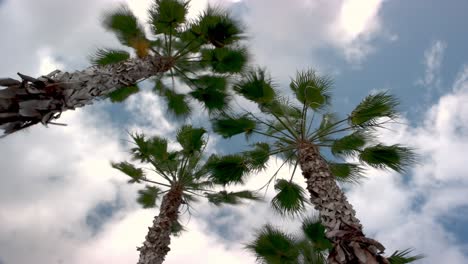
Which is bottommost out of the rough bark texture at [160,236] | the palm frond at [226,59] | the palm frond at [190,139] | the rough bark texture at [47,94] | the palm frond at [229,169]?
the rough bark texture at [47,94]

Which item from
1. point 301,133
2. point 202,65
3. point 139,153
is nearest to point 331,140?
point 301,133

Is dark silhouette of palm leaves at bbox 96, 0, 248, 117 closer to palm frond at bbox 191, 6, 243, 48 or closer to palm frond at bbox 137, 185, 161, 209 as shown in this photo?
palm frond at bbox 191, 6, 243, 48

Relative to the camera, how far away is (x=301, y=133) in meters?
7.59

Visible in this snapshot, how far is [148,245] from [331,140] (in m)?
5.07

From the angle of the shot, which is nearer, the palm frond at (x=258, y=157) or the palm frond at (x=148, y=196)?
the palm frond at (x=258, y=157)

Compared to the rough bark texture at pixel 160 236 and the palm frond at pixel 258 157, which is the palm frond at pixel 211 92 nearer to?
the palm frond at pixel 258 157

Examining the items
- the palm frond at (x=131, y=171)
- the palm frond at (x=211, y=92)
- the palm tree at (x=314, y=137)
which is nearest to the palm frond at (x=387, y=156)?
the palm tree at (x=314, y=137)

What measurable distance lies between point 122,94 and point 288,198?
530 centimetres

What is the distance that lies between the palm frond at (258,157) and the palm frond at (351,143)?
4.98ft

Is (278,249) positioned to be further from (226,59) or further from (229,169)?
(226,59)

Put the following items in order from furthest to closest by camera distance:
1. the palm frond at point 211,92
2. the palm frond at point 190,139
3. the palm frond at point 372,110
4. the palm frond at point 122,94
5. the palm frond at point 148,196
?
the palm frond at point 148,196, the palm frond at point 190,139, the palm frond at point 122,94, the palm frond at point 211,92, the palm frond at point 372,110

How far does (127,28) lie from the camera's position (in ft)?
25.4

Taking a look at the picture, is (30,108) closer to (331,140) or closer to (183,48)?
(183,48)

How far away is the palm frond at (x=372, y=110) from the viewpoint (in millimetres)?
7066
